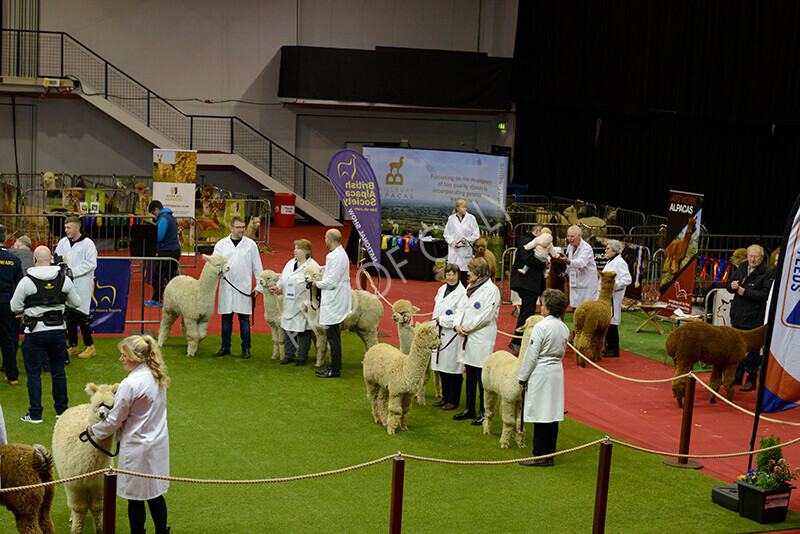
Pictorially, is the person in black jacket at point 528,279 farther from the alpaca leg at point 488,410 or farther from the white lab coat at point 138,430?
the white lab coat at point 138,430

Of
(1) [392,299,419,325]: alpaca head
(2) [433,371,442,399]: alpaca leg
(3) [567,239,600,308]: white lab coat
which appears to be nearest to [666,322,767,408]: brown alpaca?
(3) [567,239,600,308]: white lab coat

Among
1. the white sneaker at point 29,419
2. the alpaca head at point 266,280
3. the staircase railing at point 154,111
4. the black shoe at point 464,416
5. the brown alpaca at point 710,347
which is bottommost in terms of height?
the white sneaker at point 29,419

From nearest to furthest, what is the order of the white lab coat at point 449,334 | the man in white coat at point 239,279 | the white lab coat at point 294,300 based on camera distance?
the white lab coat at point 449,334, the white lab coat at point 294,300, the man in white coat at point 239,279

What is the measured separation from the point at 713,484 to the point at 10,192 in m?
16.6

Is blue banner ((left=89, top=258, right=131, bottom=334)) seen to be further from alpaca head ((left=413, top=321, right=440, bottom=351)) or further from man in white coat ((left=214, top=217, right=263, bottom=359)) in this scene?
alpaca head ((left=413, top=321, right=440, bottom=351))

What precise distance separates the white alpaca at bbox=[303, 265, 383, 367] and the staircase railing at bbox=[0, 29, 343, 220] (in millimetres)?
14070

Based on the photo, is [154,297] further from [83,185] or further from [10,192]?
[83,185]

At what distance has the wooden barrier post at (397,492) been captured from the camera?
17.9 feet

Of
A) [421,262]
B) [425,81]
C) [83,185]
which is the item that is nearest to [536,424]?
[421,262]

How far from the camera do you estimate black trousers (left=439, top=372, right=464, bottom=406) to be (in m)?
9.41

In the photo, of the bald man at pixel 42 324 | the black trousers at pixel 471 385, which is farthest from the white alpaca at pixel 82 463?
the black trousers at pixel 471 385

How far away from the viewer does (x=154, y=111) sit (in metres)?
24.4

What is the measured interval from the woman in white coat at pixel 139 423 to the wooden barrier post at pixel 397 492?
5.01 ft

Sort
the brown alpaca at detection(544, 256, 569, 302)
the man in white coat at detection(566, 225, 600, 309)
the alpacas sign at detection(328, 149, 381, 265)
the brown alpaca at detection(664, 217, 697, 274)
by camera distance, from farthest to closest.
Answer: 1. the brown alpaca at detection(664, 217, 697, 274)
2. the alpacas sign at detection(328, 149, 381, 265)
3. the man in white coat at detection(566, 225, 600, 309)
4. the brown alpaca at detection(544, 256, 569, 302)
